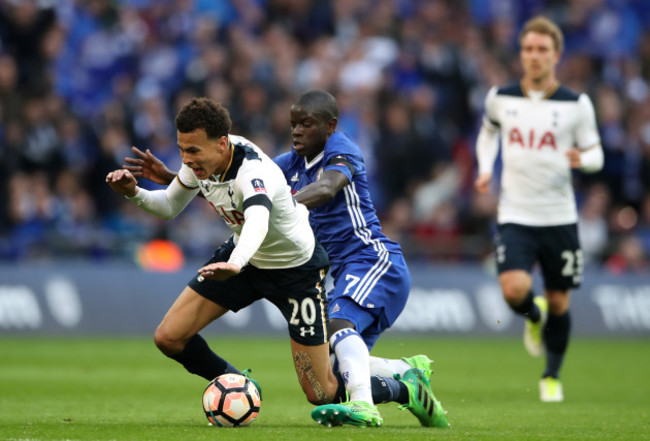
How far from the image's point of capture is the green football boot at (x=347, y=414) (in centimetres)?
657

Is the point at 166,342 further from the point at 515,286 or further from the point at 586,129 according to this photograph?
the point at 586,129

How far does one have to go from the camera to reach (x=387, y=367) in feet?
24.7

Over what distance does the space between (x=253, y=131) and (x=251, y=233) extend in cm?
1083

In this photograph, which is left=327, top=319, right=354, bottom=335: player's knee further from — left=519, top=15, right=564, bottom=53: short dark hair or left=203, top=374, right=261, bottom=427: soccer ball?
left=519, top=15, right=564, bottom=53: short dark hair

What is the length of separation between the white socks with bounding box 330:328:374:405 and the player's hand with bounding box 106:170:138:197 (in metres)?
1.65

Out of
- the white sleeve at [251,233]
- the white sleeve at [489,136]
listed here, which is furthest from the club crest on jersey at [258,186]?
the white sleeve at [489,136]

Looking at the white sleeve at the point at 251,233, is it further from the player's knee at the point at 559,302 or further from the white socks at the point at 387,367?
the player's knee at the point at 559,302

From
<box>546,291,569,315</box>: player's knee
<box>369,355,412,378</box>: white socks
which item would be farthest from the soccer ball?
<box>546,291,569,315</box>: player's knee

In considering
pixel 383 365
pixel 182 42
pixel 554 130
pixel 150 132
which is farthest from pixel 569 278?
pixel 182 42

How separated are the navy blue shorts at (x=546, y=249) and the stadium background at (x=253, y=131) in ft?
22.2

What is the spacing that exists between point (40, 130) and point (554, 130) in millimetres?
9109

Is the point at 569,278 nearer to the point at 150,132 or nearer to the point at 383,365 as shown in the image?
the point at 383,365

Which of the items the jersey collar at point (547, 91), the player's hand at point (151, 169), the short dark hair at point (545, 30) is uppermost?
the short dark hair at point (545, 30)

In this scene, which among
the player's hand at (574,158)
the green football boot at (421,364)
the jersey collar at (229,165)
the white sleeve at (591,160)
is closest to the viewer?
the jersey collar at (229,165)
